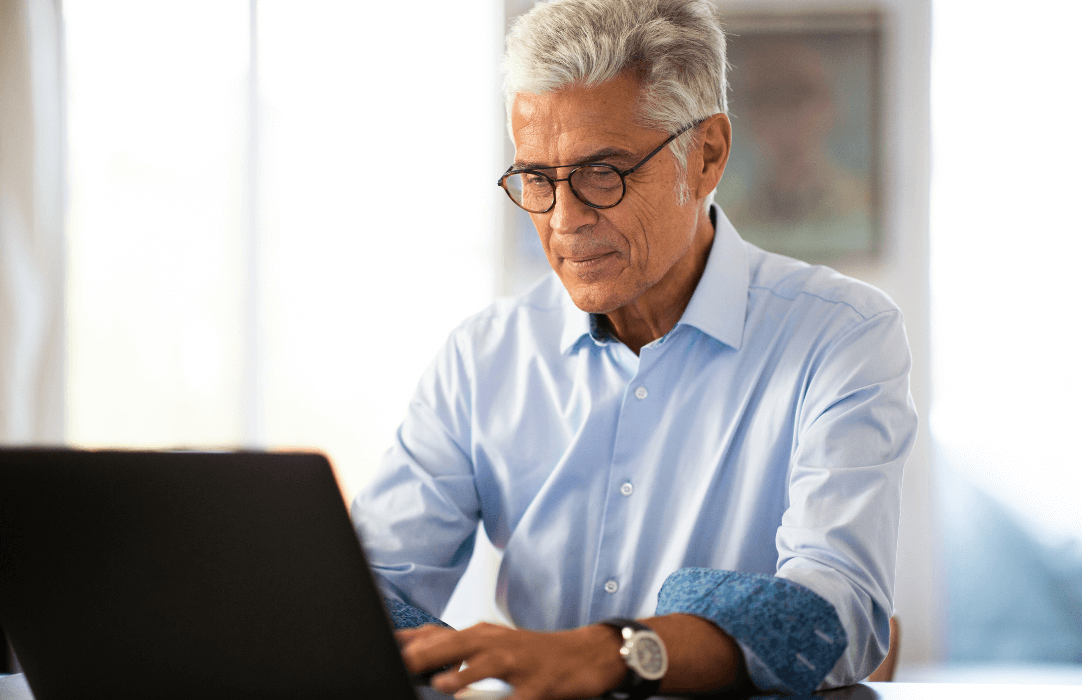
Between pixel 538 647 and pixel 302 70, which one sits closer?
pixel 538 647

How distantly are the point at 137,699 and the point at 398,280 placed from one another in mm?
2311

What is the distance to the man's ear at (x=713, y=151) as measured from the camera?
1.30 m

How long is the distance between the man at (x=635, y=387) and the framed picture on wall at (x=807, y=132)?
1.46m

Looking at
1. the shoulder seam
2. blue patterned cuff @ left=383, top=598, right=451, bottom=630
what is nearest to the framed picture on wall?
the shoulder seam

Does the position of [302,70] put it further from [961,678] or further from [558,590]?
[961,678]

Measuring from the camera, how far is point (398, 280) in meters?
2.91

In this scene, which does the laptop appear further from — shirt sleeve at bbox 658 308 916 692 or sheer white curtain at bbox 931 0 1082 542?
sheer white curtain at bbox 931 0 1082 542

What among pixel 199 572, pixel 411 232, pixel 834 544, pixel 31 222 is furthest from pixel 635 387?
pixel 31 222

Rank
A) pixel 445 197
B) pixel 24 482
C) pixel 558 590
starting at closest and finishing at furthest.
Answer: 1. pixel 24 482
2. pixel 558 590
3. pixel 445 197

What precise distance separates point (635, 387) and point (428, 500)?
371mm

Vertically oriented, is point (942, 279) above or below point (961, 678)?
above

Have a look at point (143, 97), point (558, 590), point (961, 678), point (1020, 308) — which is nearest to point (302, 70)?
point (143, 97)

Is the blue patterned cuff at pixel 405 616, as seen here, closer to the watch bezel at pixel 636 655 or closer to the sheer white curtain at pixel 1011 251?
the watch bezel at pixel 636 655

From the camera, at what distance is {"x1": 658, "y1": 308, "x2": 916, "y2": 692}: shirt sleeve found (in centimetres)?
80
